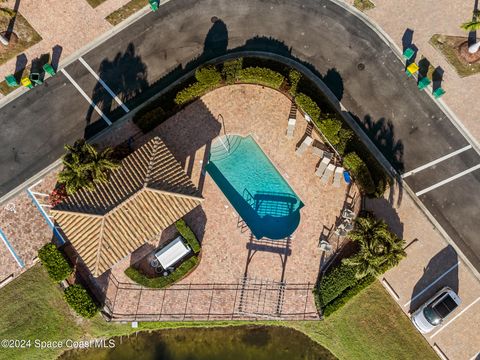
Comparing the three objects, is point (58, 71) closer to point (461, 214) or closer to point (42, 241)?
point (42, 241)

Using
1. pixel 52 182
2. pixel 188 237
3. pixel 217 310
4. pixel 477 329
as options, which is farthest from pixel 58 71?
pixel 477 329

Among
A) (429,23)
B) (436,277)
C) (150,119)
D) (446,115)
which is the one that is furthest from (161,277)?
(429,23)

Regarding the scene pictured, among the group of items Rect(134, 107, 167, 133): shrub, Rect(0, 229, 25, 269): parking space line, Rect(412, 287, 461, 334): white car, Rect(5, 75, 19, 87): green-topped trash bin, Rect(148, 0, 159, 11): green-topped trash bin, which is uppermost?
Rect(5, 75, 19, 87): green-topped trash bin

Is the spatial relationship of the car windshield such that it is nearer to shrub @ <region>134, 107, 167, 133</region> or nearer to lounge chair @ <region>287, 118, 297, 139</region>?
lounge chair @ <region>287, 118, 297, 139</region>

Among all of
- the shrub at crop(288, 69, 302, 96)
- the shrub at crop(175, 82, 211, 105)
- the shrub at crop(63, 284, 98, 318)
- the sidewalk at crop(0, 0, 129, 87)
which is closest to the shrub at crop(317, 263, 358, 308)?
the shrub at crop(288, 69, 302, 96)

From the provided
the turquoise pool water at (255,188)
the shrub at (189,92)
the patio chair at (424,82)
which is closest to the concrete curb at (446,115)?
the patio chair at (424,82)

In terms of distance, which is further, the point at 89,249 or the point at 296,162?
the point at 296,162
